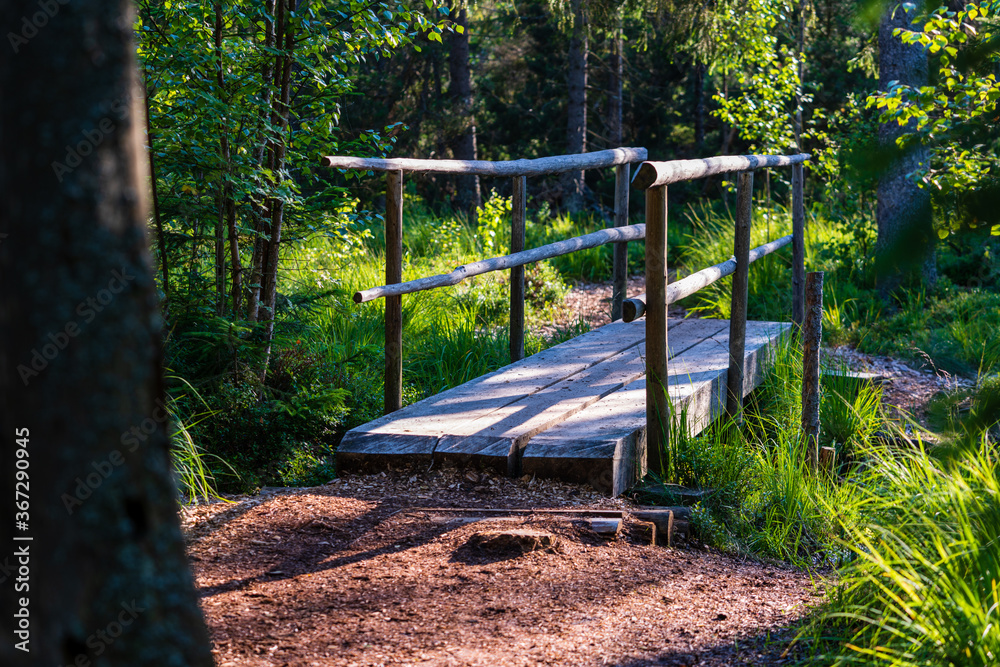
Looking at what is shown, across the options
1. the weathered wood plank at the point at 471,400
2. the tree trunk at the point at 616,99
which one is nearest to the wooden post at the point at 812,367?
the weathered wood plank at the point at 471,400

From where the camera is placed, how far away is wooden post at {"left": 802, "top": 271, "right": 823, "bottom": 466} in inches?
172

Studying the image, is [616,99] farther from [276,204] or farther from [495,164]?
[276,204]

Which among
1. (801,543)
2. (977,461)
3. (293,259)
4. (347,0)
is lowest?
(801,543)

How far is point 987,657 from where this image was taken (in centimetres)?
197

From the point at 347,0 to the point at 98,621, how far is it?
12.9ft

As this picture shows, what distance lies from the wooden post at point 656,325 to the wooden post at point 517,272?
171 cm

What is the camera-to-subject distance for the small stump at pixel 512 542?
3.17 m

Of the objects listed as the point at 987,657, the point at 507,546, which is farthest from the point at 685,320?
the point at 987,657

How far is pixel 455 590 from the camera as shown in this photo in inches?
113

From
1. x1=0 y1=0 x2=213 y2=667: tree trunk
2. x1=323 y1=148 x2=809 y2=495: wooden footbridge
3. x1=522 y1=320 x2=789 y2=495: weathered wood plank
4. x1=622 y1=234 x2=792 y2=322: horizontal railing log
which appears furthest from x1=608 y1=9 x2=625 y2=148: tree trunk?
x1=0 y1=0 x2=213 y2=667: tree trunk

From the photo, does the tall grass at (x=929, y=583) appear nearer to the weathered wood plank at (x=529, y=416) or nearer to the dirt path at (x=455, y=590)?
the dirt path at (x=455, y=590)

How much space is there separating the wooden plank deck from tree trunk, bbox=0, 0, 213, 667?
257 centimetres

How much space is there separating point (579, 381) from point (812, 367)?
1291mm

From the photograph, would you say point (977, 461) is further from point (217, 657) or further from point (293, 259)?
point (293, 259)
